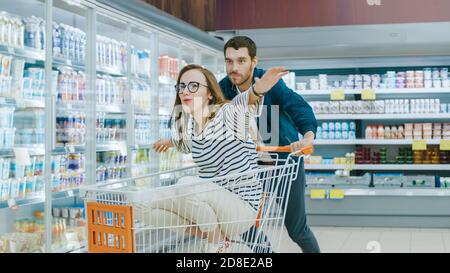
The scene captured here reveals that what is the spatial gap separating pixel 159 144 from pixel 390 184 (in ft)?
15.1

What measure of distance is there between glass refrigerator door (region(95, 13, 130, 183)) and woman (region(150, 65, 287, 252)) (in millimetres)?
2171

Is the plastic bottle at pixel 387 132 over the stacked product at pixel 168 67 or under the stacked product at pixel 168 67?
under

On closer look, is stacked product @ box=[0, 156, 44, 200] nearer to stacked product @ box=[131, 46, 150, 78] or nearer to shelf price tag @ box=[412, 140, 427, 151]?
stacked product @ box=[131, 46, 150, 78]

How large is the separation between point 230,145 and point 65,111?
211 cm

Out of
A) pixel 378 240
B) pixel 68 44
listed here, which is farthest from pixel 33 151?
pixel 378 240

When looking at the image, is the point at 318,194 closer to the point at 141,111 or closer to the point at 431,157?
the point at 431,157

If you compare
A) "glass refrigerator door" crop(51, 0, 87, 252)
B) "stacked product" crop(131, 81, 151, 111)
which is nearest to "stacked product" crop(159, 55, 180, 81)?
"stacked product" crop(131, 81, 151, 111)

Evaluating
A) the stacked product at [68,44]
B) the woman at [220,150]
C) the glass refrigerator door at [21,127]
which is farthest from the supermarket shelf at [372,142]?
the woman at [220,150]

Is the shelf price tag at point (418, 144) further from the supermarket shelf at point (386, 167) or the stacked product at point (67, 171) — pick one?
the stacked product at point (67, 171)

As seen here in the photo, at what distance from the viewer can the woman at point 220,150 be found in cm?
247

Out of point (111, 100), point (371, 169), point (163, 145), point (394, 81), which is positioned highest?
point (394, 81)

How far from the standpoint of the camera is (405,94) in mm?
7734

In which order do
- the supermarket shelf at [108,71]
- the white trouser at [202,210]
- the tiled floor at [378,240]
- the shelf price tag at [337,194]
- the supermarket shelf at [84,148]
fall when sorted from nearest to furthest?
1. the white trouser at [202,210]
2. the supermarket shelf at [84,148]
3. the supermarket shelf at [108,71]
4. the tiled floor at [378,240]
5. the shelf price tag at [337,194]

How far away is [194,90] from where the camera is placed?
274cm
